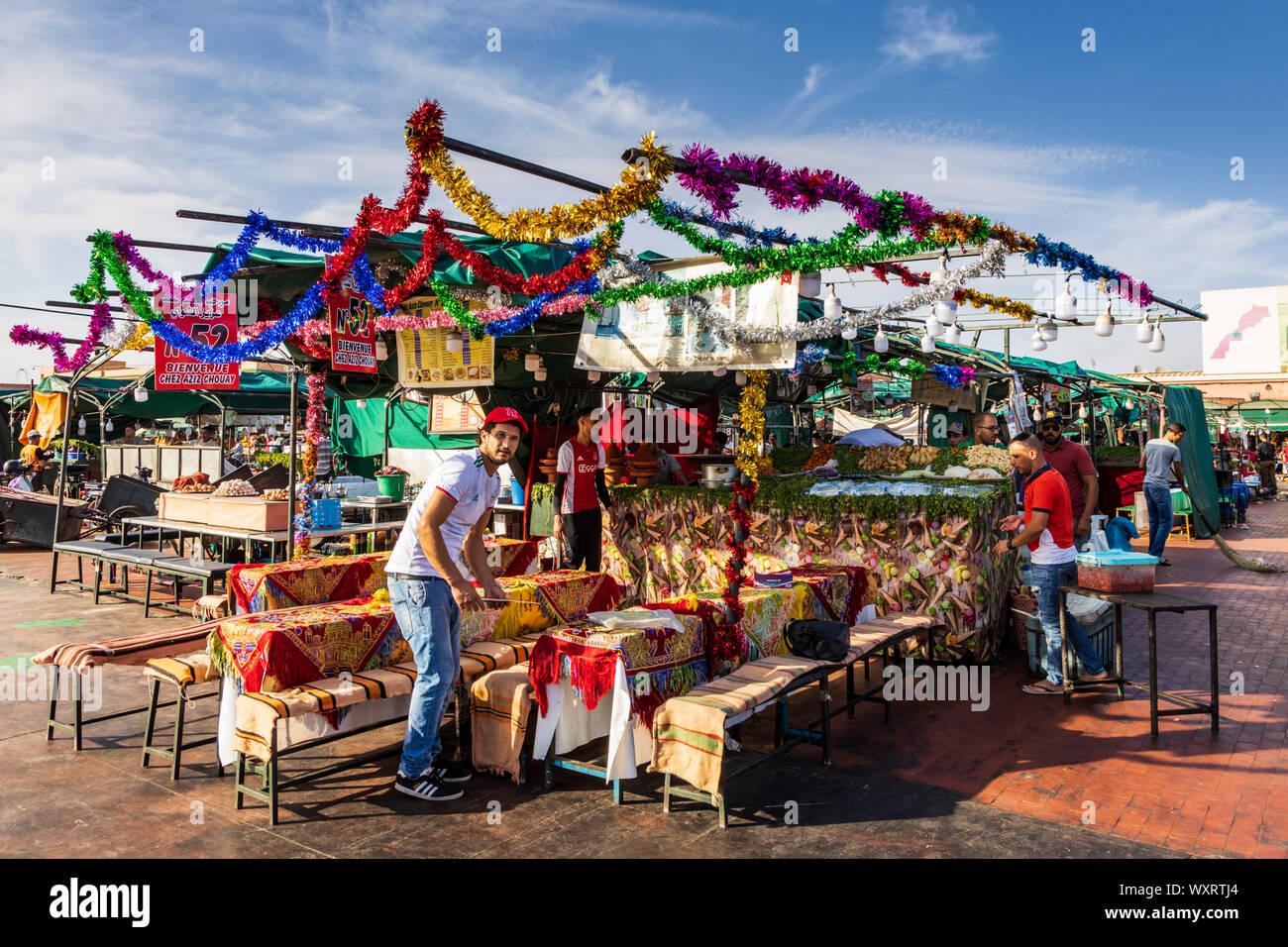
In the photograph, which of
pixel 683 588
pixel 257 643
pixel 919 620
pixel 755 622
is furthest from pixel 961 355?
pixel 257 643

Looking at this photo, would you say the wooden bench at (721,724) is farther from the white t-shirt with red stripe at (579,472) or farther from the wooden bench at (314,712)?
the white t-shirt with red stripe at (579,472)

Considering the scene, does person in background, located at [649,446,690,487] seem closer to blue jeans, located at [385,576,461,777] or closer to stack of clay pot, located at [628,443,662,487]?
stack of clay pot, located at [628,443,662,487]

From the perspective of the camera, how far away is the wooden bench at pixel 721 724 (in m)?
4.34

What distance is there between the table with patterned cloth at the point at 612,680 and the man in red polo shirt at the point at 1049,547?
2.84 meters

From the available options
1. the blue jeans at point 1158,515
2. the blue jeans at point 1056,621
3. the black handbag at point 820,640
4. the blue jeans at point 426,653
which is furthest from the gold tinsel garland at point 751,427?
the blue jeans at point 1158,515

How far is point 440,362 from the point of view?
963 cm

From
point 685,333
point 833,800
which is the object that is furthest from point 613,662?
point 685,333

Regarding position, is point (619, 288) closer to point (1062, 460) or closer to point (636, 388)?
point (1062, 460)

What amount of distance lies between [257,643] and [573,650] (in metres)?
1.66

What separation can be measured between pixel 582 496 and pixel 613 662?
182 inches

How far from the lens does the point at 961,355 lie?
1402 centimetres

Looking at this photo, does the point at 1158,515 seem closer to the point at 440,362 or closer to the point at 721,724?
the point at 440,362

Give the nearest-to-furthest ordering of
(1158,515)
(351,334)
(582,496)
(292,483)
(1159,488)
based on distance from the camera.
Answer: (292,483) → (351,334) → (582,496) → (1158,515) → (1159,488)
